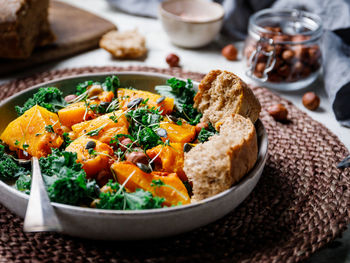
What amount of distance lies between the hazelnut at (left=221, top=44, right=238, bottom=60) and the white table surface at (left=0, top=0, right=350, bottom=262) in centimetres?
7

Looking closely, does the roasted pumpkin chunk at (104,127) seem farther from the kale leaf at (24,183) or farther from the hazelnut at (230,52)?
the hazelnut at (230,52)

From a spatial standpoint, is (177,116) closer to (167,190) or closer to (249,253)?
(167,190)

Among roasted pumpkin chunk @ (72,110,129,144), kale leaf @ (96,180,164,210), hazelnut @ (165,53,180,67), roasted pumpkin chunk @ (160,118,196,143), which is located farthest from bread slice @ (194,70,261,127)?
hazelnut @ (165,53,180,67)

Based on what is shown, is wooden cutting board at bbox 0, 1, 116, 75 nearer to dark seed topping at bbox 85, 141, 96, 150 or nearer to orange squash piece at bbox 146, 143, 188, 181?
dark seed topping at bbox 85, 141, 96, 150

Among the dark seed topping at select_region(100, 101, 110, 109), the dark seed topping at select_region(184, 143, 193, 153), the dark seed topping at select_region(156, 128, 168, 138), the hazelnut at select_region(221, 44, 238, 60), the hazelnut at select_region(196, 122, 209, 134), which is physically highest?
the dark seed topping at select_region(156, 128, 168, 138)

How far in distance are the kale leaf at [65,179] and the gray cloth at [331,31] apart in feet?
10.1

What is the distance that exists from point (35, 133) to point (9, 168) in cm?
34

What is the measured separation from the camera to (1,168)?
2973 millimetres

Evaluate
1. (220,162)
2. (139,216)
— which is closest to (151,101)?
(220,162)

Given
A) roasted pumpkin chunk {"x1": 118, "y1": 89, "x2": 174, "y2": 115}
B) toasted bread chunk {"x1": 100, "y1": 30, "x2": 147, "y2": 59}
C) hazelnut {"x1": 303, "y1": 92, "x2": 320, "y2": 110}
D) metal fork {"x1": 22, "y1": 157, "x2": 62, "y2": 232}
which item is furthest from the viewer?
toasted bread chunk {"x1": 100, "y1": 30, "x2": 147, "y2": 59}

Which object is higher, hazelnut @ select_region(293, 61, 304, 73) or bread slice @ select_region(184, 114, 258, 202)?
bread slice @ select_region(184, 114, 258, 202)

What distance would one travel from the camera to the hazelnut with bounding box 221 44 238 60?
18.9 ft

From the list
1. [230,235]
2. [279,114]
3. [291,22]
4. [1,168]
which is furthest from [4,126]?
[291,22]

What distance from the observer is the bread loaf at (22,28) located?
16.3 feet
